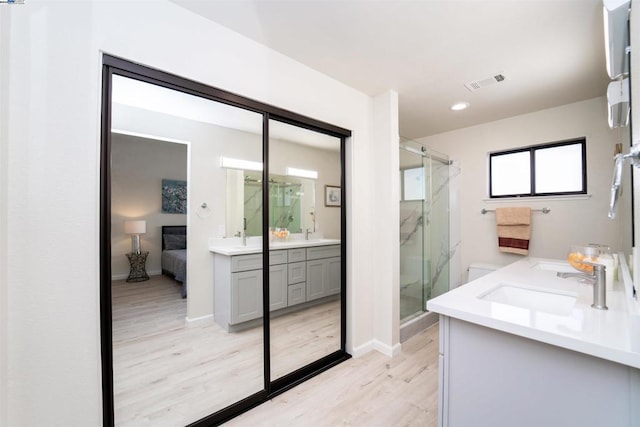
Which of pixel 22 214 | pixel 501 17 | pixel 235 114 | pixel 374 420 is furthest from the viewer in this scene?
pixel 235 114

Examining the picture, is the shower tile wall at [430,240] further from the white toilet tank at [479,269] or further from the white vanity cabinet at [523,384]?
the white vanity cabinet at [523,384]

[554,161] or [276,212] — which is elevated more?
[554,161]

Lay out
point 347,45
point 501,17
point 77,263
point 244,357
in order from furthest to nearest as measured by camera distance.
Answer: point 244,357, point 347,45, point 501,17, point 77,263

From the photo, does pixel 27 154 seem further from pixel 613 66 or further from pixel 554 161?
pixel 554 161

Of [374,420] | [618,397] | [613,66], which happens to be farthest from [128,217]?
[613,66]

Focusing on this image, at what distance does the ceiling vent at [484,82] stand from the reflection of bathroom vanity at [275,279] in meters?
2.16

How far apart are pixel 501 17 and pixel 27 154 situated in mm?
2478

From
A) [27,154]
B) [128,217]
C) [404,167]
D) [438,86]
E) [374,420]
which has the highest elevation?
[438,86]

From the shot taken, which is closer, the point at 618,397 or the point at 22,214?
the point at 618,397

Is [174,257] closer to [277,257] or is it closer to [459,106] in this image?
[277,257]

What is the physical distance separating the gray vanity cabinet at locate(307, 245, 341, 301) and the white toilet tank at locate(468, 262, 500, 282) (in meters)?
1.63

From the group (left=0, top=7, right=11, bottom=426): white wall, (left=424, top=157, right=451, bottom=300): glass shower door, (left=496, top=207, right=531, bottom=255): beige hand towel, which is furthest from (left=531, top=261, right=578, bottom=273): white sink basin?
(left=0, top=7, right=11, bottom=426): white wall

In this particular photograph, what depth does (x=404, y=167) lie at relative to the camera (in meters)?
2.97

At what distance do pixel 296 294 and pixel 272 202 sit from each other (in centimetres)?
123
